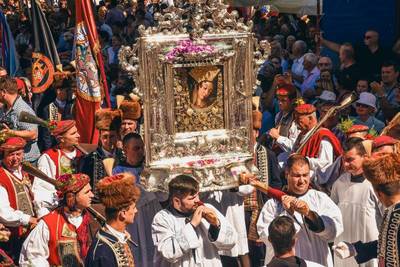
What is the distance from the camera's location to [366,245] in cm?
962

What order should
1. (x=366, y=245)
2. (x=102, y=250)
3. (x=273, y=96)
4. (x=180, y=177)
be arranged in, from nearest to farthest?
(x=102, y=250)
(x=366, y=245)
(x=180, y=177)
(x=273, y=96)

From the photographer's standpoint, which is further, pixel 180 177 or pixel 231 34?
pixel 231 34

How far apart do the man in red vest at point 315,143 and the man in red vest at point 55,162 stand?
2.21 meters

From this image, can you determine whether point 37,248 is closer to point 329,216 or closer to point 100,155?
point 100,155

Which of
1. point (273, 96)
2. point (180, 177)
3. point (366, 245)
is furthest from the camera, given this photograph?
point (273, 96)

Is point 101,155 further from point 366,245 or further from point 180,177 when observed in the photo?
point 366,245

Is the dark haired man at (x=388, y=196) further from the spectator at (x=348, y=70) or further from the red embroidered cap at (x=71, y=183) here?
the spectator at (x=348, y=70)

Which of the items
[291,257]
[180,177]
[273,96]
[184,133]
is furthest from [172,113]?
[273,96]

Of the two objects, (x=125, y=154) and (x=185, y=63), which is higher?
(x=185, y=63)

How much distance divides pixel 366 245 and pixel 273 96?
552 cm

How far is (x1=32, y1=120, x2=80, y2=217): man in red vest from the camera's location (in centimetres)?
1155

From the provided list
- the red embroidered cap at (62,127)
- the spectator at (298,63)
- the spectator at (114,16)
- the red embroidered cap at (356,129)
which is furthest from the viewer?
the spectator at (114,16)

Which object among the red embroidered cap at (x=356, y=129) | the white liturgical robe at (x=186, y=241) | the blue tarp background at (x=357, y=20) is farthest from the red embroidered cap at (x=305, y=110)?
the blue tarp background at (x=357, y=20)

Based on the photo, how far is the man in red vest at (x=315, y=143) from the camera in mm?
12055
